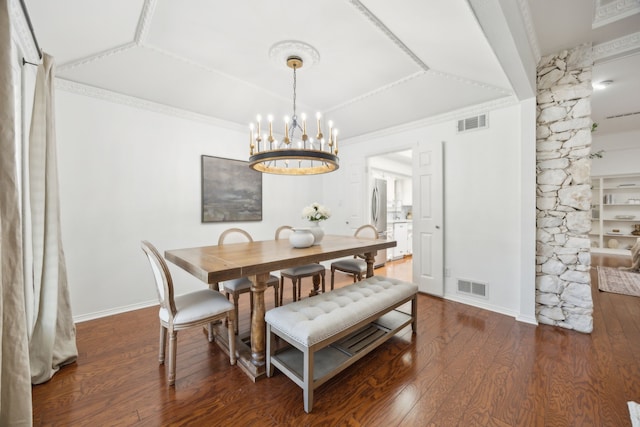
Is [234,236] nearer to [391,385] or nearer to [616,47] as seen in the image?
[391,385]

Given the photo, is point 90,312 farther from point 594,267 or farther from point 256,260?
point 594,267

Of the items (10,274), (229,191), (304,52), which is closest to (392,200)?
(229,191)

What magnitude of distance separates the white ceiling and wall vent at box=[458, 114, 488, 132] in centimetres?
19

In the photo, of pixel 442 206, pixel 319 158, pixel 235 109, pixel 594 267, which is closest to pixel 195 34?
pixel 235 109

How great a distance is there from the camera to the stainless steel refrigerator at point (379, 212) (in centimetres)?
530

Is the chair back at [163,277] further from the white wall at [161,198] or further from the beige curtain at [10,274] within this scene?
the white wall at [161,198]

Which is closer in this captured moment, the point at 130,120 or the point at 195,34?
the point at 195,34

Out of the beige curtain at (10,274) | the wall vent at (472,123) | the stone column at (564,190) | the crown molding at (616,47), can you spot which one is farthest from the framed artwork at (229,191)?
the crown molding at (616,47)

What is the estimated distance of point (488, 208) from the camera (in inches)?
121

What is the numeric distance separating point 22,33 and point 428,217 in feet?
14.1

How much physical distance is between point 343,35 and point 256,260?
82.5 inches

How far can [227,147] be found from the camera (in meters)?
3.79

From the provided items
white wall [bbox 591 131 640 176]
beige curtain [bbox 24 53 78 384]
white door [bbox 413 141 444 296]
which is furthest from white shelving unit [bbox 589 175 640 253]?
beige curtain [bbox 24 53 78 384]

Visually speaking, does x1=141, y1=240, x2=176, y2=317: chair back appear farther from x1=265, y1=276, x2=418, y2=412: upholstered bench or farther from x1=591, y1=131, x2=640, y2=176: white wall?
x1=591, y1=131, x2=640, y2=176: white wall
